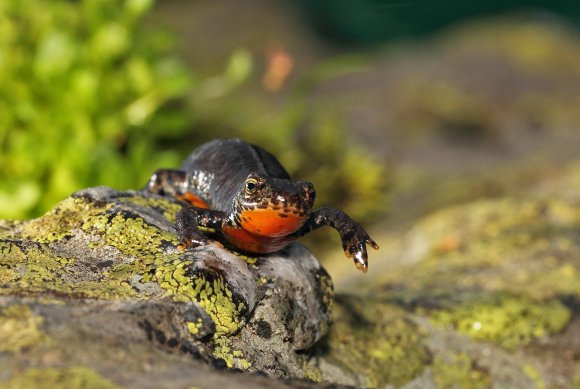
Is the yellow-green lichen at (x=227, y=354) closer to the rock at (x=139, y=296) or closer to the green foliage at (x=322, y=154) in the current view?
the rock at (x=139, y=296)

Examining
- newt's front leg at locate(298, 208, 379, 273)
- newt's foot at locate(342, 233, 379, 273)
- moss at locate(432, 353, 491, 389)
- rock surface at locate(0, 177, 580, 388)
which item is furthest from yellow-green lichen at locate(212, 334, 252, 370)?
moss at locate(432, 353, 491, 389)

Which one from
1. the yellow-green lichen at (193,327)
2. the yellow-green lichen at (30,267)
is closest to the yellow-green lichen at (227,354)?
the yellow-green lichen at (193,327)

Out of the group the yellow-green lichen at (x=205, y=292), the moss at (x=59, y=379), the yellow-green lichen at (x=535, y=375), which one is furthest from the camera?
the yellow-green lichen at (x=535, y=375)

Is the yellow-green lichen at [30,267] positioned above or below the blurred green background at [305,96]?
below

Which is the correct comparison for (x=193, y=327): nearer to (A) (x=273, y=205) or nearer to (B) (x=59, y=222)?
(A) (x=273, y=205)

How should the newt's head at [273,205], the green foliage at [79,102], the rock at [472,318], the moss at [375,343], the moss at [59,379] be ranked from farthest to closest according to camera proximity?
the green foliage at [79,102] < the rock at [472,318] < the moss at [375,343] < the newt's head at [273,205] < the moss at [59,379]

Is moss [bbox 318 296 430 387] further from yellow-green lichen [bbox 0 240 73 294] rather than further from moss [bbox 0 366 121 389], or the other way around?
moss [bbox 0 366 121 389]

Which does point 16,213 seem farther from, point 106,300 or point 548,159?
point 548,159
